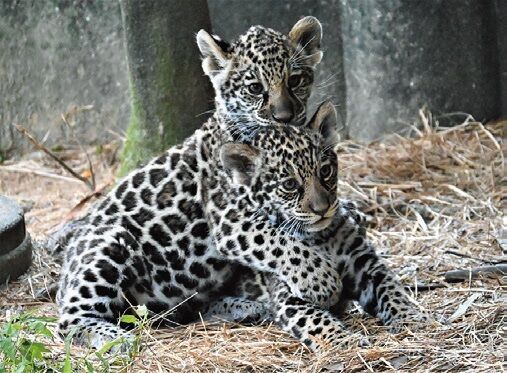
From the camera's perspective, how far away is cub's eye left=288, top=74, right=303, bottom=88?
8008 mm

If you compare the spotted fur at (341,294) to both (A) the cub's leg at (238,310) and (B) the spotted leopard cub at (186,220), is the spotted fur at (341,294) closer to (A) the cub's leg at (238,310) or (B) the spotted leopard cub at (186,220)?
(A) the cub's leg at (238,310)

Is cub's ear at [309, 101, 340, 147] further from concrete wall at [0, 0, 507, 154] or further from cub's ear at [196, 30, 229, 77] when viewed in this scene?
concrete wall at [0, 0, 507, 154]

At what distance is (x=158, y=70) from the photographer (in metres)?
10.3

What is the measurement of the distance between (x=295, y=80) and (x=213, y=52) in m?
0.64

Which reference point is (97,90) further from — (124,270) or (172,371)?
(172,371)

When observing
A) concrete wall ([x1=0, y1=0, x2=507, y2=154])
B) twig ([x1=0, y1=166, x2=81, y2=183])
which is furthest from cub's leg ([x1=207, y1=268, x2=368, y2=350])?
twig ([x1=0, y1=166, x2=81, y2=183])

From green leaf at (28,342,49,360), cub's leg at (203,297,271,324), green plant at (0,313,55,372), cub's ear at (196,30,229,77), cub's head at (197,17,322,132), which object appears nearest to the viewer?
green plant at (0,313,55,372)

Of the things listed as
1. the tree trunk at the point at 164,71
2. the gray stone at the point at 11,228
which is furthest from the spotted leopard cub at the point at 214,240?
the tree trunk at the point at 164,71

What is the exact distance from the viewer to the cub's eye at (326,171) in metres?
7.20

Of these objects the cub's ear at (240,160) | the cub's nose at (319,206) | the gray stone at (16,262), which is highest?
the cub's ear at (240,160)

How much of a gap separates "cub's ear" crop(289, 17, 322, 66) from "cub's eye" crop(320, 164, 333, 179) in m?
1.23

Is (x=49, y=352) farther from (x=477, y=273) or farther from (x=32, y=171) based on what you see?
(x=32, y=171)

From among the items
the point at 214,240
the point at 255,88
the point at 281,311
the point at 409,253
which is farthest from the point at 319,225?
the point at 409,253

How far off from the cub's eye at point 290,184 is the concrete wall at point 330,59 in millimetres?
3413
